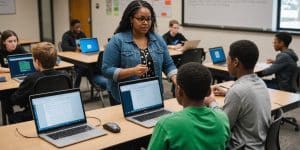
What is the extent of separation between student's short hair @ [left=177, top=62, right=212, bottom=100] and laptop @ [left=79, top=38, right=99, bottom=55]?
14.1 feet

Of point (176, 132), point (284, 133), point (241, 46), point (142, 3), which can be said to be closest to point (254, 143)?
point (241, 46)

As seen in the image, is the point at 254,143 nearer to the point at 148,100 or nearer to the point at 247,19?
the point at 148,100

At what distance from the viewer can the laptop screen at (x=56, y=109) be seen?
2.14 meters

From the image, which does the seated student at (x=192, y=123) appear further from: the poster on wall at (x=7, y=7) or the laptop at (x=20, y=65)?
the poster on wall at (x=7, y=7)

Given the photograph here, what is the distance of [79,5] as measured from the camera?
9781 mm

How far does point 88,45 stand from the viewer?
18.9ft

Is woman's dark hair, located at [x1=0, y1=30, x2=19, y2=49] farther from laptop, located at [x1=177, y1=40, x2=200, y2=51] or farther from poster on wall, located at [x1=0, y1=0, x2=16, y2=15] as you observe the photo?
poster on wall, located at [x1=0, y1=0, x2=16, y2=15]

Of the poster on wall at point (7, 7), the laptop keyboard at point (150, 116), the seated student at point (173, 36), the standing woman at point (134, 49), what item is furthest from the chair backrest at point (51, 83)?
the poster on wall at point (7, 7)

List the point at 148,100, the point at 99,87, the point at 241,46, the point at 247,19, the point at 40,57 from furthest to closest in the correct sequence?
the point at 247,19, the point at 99,87, the point at 40,57, the point at 148,100, the point at 241,46

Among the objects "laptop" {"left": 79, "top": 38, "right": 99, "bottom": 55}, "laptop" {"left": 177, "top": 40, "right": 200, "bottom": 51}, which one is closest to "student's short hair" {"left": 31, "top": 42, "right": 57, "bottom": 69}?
"laptop" {"left": 79, "top": 38, "right": 99, "bottom": 55}

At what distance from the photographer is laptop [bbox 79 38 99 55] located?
18.8ft

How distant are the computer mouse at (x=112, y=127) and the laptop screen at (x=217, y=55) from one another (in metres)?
3.04

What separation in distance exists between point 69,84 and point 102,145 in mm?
1218

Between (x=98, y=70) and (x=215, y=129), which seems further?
(x=98, y=70)
